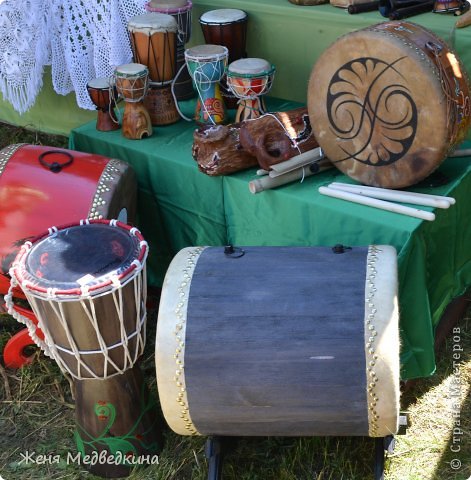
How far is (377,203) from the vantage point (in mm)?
2281

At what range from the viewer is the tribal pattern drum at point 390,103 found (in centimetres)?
216

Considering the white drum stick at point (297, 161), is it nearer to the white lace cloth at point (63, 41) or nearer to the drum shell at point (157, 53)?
the drum shell at point (157, 53)

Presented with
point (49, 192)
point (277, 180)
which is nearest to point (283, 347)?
point (277, 180)

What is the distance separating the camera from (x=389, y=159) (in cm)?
232

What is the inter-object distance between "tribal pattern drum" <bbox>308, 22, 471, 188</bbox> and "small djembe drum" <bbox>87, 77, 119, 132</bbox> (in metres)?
0.95

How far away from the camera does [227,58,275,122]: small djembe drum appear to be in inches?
106

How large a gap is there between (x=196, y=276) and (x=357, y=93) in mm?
806

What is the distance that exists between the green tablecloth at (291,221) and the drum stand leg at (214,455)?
64 centimetres

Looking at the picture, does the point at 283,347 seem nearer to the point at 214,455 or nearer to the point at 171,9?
the point at 214,455

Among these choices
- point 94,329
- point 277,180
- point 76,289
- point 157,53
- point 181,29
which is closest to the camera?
point 76,289

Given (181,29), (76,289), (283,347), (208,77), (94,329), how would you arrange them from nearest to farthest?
(283,347)
(76,289)
(94,329)
(208,77)
(181,29)

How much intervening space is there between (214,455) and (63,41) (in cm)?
206

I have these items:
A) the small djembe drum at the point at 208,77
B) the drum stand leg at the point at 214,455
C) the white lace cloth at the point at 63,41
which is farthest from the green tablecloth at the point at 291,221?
the drum stand leg at the point at 214,455

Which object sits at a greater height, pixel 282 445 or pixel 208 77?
pixel 208 77
